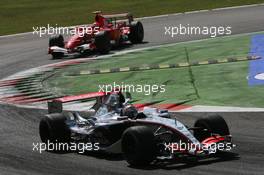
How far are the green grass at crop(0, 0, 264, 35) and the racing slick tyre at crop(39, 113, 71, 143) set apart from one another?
995 inches

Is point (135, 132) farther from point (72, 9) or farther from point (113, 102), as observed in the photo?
point (72, 9)

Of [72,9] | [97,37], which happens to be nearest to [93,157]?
[97,37]

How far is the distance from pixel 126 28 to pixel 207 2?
1483 centimetres

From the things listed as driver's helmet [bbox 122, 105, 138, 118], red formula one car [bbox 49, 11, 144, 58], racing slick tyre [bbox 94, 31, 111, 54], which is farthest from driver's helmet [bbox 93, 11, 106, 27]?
driver's helmet [bbox 122, 105, 138, 118]

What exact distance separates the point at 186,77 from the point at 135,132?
989 centimetres

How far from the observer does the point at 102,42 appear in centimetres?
2881

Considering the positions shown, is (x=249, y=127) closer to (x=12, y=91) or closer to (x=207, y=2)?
(x=12, y=91)

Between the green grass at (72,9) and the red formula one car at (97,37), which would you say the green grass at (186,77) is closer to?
the red formula one car at (97,37)

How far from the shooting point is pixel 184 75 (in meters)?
21.8

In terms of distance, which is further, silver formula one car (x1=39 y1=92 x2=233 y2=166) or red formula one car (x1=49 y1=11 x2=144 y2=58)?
red formula one car (x1=49 y1=11 x2=144 y2=58)


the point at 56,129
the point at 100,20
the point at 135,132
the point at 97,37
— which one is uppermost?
the point at 100,20

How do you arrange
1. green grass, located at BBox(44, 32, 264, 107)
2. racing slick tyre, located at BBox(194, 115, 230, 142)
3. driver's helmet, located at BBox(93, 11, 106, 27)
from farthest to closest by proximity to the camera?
driver's helmet, located at BBox(93, 11, 106, 27) → green grass, located at BBox(44, 32, 264, 107) → racing slick tyre, located at BBox(194, 115, 230, 142)

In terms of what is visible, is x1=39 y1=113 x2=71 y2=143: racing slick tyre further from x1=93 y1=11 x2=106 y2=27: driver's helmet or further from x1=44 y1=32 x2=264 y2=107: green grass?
x1=93 y1=11 x2=106 y2=27: driver's helmet

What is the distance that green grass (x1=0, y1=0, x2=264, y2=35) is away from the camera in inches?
1615
